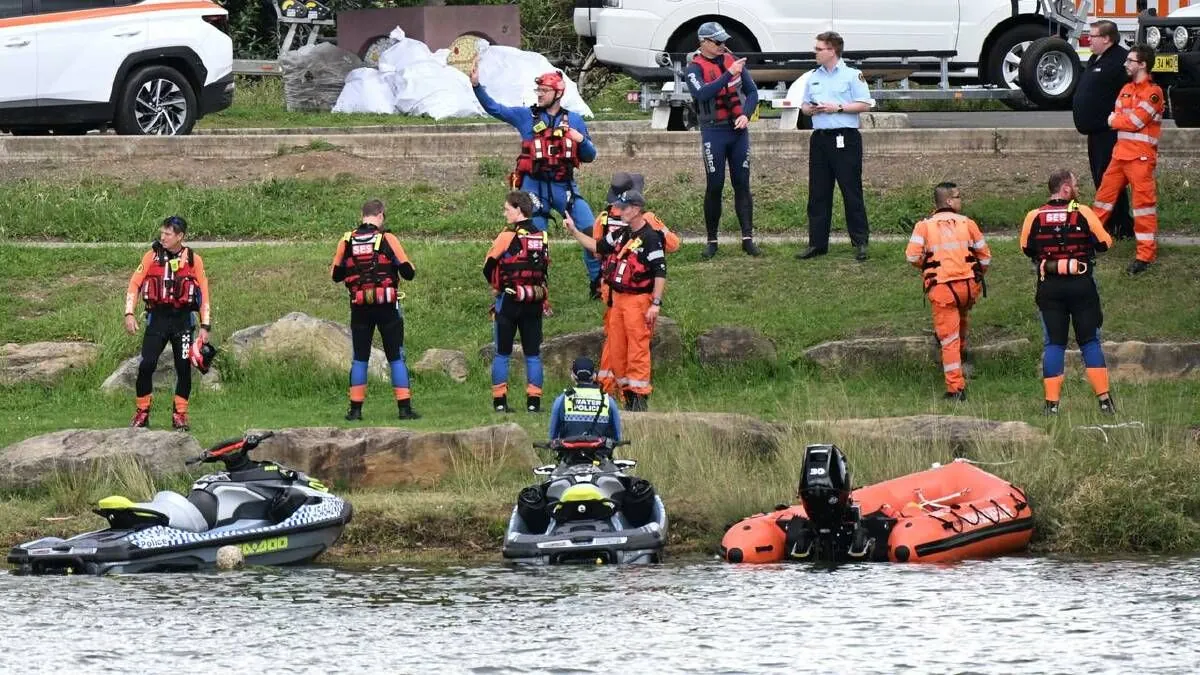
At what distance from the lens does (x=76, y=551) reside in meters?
14.7

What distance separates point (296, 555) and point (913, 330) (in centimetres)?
654

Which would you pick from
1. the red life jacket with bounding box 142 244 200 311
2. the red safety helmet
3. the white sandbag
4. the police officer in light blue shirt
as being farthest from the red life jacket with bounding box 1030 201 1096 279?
the white sandbag

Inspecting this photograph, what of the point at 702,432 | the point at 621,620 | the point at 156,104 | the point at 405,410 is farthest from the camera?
the point at 156,104

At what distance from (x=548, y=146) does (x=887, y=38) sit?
906 cm

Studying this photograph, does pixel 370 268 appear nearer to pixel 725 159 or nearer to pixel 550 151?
pixel 550 151

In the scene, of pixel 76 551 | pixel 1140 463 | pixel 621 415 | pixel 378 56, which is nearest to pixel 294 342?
pixel 621 415

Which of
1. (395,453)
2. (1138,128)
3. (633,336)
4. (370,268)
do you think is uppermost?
(1138,128)

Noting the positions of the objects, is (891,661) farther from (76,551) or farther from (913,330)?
(913,330)

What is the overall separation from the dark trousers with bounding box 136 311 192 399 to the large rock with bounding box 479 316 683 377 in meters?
3.04

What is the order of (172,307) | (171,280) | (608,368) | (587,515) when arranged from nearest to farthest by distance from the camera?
(587,515)
(171,280)
(172,307)
(608,368)

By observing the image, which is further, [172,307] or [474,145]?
[474,145]

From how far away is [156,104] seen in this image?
25.7 metres

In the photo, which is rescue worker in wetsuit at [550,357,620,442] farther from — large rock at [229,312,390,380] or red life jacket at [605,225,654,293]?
large rock at [229,312,390,380]

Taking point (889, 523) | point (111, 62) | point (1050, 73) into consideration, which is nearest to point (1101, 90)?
point (889, 523)
